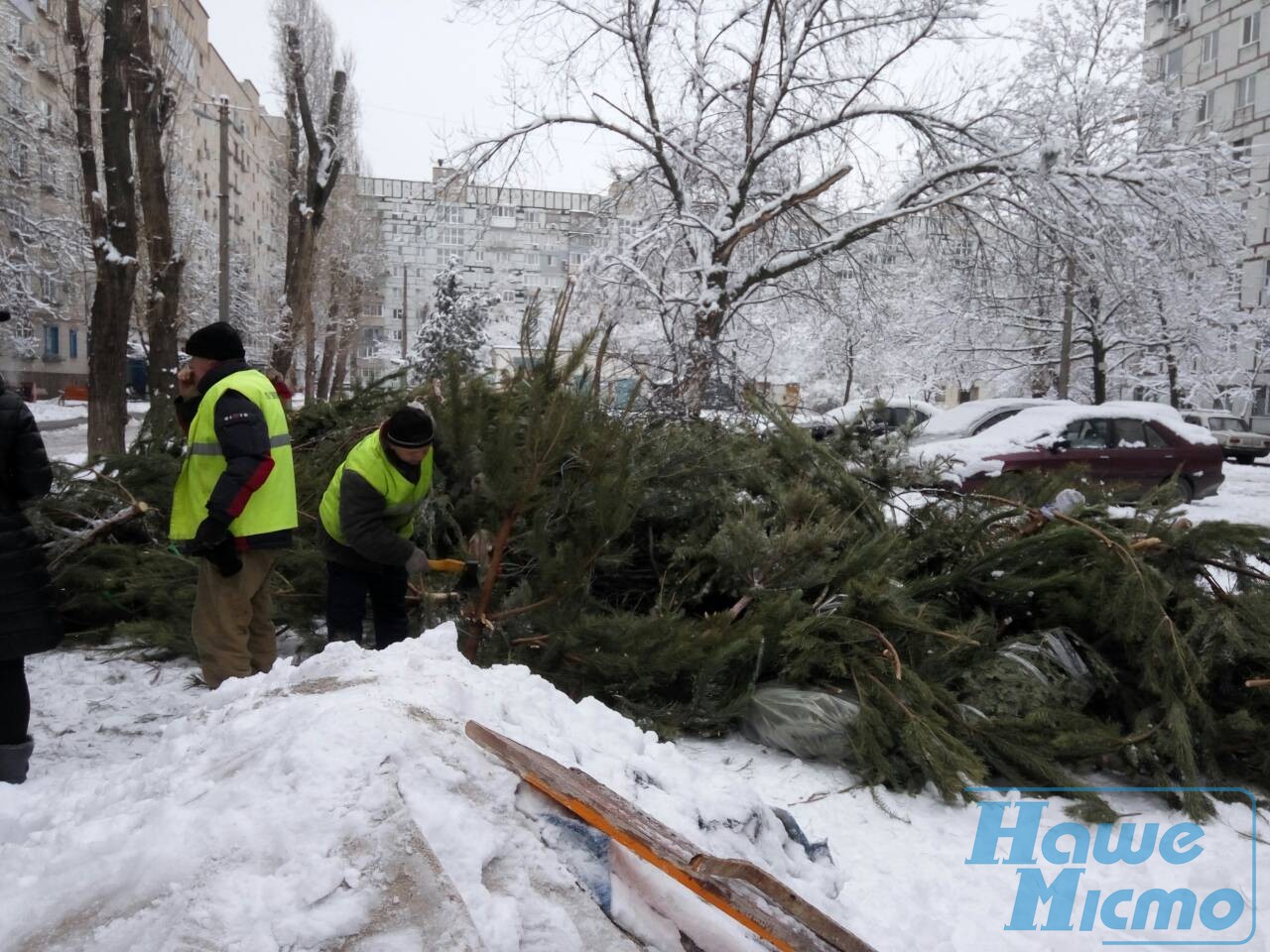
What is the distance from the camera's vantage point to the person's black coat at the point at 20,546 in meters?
3.14

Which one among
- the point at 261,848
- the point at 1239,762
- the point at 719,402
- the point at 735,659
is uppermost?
the point at 719,402

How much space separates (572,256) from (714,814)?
477 inches

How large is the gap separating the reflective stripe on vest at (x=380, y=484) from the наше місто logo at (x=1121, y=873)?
8.63 ft

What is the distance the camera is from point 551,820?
2.04 meters

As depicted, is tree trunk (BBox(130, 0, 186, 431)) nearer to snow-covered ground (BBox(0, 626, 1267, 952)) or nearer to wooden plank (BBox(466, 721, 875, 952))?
snow-covered ground (BBox(0, 626, 1267, 952))

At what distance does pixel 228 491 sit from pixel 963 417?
11668 mm

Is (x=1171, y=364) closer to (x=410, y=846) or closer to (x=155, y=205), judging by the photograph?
(x=155, y=205)

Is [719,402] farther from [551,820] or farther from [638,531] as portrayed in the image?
[551,820]

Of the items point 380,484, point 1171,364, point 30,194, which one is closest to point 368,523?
point 380,484

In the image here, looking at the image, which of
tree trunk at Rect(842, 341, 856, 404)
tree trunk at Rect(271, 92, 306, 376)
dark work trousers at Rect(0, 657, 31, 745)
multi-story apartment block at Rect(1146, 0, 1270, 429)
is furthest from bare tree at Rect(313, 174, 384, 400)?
multi-story apartment block at Rect(1146, 0, 1270, 429)

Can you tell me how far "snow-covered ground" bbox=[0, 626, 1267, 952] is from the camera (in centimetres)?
172

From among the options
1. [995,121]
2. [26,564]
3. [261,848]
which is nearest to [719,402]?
[26,564]

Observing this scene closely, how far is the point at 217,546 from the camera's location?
11.8 ft

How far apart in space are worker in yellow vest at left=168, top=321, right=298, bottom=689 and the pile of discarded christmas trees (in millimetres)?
799
